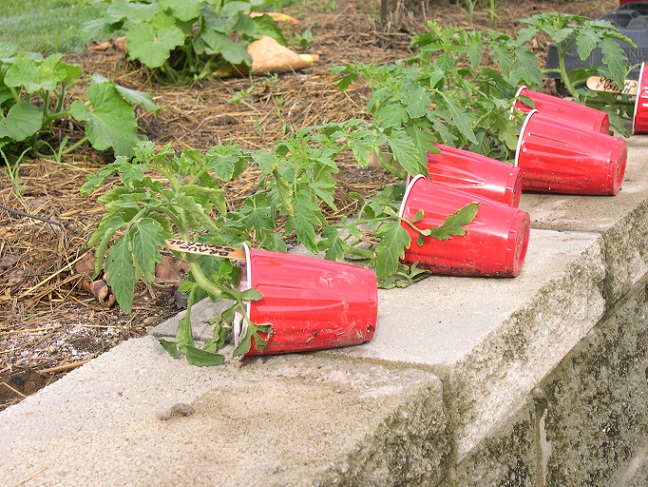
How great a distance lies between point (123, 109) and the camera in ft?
9.45

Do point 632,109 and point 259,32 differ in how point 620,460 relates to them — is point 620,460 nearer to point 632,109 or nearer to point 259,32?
point 632,109

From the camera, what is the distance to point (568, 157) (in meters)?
2.41

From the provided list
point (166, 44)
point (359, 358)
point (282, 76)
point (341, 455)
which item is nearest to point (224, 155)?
point (359, 358)

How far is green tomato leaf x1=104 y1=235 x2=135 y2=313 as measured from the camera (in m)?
1.56

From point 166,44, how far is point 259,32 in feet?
1.56

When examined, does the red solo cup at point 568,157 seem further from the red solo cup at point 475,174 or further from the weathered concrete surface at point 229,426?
the weathered concrete surface at point 229,426

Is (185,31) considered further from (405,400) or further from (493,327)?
(405,400)

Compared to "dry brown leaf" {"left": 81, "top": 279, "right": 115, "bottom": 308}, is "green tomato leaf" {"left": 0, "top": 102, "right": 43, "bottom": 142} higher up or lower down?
higher up

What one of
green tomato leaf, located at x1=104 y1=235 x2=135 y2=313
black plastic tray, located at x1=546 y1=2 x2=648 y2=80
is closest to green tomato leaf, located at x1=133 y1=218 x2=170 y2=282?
green tomato leaf, located at x1=104 y1=235 x2=135 y2=313

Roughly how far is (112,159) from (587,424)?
180cm

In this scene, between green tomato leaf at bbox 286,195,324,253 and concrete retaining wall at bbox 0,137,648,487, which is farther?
green tomato leaf at bbox 286,195,324,253

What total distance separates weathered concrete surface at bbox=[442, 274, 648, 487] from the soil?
0.81 meters

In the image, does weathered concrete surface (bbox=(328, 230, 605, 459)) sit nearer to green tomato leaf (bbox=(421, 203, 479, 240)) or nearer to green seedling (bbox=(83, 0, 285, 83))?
green tomato leaf (bbox=(421, 203, 479, 240))

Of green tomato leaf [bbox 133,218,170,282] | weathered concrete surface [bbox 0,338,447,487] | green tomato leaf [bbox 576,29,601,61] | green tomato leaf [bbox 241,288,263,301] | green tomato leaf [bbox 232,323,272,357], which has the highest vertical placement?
green tomato leaf [bbox 576,29,601,61]
